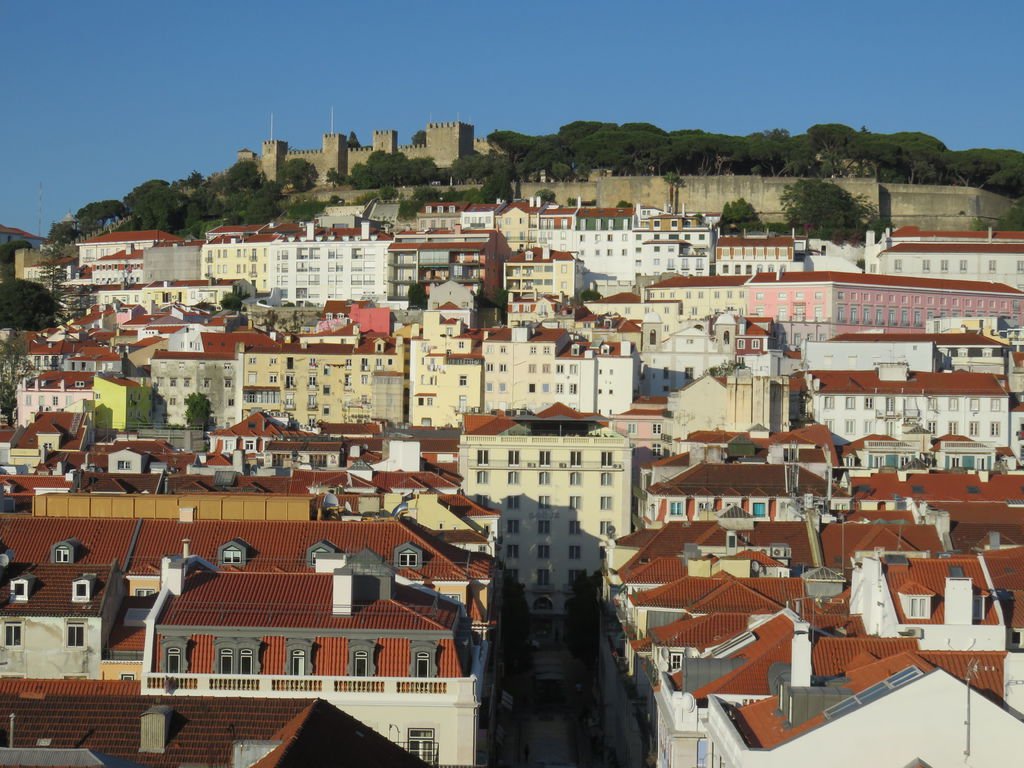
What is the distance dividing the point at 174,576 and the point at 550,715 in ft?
57.2

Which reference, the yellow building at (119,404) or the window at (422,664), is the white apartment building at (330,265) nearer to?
the yellow building at (119,404)

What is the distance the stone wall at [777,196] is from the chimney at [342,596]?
96.3 metres

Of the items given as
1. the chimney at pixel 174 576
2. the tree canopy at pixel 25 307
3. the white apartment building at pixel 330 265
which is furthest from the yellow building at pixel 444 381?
the chimney at pixel 174 576

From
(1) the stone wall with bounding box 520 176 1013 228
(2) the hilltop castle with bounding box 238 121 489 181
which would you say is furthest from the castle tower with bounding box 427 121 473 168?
(1) the stone wall with bounding box 520 176 1013 228

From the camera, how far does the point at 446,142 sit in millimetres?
139375

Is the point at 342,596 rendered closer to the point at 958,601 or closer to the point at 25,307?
the point at 958,601

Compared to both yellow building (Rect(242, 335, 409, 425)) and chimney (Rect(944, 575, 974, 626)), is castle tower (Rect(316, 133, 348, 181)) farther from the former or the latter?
chimney (Rect(944, 575, 974, 626))

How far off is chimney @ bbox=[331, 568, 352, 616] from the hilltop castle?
112 metres

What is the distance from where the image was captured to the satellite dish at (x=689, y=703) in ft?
83.9

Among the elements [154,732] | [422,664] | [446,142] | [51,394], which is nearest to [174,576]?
[422,664]

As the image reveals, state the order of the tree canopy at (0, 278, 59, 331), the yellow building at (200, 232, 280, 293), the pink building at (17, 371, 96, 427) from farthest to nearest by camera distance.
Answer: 1. the yellow building at (200, 232, 280, 293)
2. the tree canopy at (0, 278, 59, 331)
3. the pink building at (17, 371, 96, 427)

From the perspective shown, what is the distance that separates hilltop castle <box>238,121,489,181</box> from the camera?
139 m

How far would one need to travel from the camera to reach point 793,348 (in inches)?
3509

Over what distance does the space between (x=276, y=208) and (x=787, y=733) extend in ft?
381
